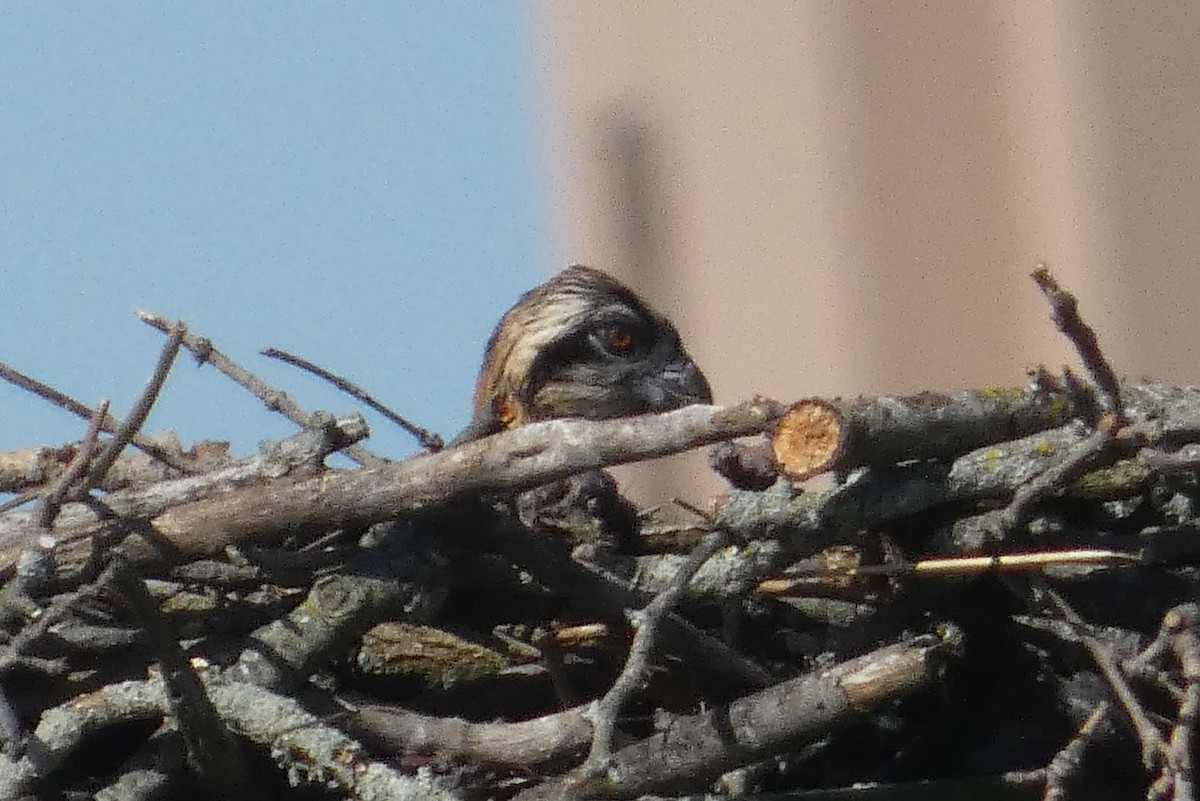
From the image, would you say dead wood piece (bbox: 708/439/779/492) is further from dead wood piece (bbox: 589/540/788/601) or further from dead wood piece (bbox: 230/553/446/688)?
dead wood piece (bbox: 230/553/446/688)

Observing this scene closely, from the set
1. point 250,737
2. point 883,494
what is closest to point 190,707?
point 250,737

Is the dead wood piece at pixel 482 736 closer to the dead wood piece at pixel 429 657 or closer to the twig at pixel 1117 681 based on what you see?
the dead wood piece at pixel 429 657

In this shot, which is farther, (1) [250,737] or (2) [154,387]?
(1) [250,737]

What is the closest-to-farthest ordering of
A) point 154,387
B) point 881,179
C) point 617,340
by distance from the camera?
point 154,387 < point 617,340 < point 881,179

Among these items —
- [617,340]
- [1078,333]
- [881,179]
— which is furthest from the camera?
[881,179]

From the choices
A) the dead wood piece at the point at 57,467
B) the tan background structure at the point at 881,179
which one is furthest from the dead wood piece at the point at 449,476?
the tan background structure at the point at 881,179

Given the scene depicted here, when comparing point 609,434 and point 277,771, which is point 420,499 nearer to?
point 609,434

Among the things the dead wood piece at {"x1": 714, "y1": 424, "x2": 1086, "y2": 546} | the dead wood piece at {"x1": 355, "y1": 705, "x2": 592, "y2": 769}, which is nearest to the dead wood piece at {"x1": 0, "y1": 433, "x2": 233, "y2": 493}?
the dead wood piece at {"x1": 355, "y1": 705, "x2": 592, "y2": 769}

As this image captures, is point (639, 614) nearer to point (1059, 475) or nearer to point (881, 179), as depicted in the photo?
point (1059, 475)
